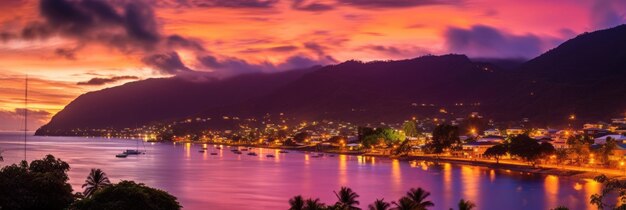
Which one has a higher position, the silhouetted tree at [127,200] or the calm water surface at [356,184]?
the silhouetted tree at [127,200]

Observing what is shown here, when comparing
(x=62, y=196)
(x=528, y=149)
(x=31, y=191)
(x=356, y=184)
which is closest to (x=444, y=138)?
(x=528, y=149)

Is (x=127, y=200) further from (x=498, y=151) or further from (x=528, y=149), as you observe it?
(x=498, y=151)

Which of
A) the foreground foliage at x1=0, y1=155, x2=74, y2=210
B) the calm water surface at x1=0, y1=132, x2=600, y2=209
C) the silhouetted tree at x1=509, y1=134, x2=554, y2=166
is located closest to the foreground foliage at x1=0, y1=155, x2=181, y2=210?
the foreground foliage at x1=0, y1=155, x2=74, y2=210

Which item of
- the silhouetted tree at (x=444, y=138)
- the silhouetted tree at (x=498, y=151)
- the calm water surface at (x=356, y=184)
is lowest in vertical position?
the calm water surface at (x=356, y=184)

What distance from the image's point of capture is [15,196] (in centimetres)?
2834

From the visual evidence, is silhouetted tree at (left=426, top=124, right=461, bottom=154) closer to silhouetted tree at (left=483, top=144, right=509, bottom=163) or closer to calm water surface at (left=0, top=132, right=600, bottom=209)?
calm water surface at (left=0, top=132, right=600, bottom=209)

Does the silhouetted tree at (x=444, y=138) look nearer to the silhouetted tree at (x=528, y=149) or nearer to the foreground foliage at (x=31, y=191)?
the silhouetted tree at (x=528, y=149)

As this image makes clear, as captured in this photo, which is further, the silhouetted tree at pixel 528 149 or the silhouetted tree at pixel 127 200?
the silhouetted tree at pixel 528 149

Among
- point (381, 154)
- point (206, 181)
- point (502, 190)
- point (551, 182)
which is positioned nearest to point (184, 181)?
point (206, 181)

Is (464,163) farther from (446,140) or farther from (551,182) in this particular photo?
(551,182)

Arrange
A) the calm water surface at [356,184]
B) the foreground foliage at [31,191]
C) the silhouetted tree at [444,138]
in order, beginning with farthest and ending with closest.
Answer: the silhouetted tree at [444,138] < the calm water surface at [356,184] < the foreground foliage at [31,191]

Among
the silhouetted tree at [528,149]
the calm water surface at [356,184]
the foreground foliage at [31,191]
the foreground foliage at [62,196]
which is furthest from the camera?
the silhouetted tree at [528,149]

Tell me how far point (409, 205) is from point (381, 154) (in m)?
137

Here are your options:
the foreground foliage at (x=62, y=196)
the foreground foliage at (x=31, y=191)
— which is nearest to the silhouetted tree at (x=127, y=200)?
the foreground foliage at (x=62, y=196)
